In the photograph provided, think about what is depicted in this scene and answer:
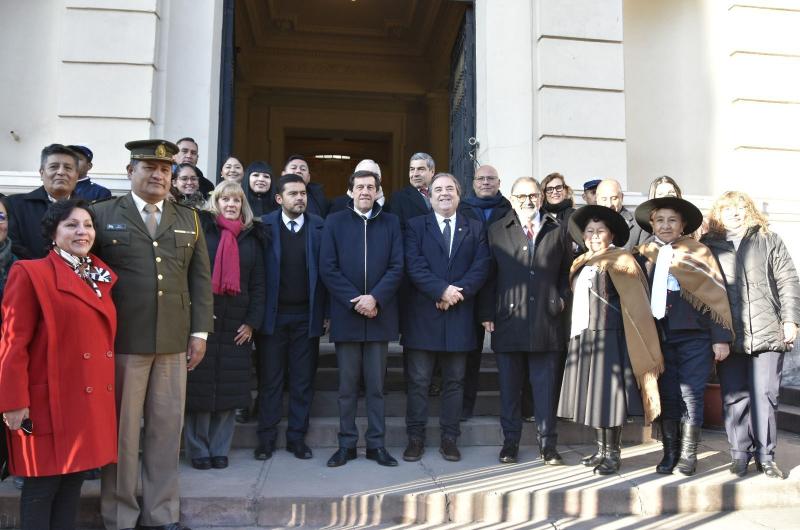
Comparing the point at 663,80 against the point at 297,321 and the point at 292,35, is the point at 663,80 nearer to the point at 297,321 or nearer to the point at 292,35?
the point at 297,321

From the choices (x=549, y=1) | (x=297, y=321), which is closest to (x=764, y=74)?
(x=549, y=1)

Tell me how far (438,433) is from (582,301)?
156 cm

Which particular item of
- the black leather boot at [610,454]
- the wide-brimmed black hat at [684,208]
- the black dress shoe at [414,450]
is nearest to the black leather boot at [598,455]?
the black leather boot at [610,454]

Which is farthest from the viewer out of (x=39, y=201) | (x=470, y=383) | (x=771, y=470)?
(x=470, y=383)

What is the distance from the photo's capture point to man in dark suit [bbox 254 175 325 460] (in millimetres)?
4738

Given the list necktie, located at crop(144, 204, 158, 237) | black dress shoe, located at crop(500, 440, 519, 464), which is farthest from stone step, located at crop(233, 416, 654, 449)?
necktie, located at crop(144, 204, 158, 237)

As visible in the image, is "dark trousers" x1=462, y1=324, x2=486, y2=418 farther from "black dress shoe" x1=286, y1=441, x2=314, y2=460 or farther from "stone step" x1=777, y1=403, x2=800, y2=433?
"stone step" x1=777, y1=403, x2=800, y2=433

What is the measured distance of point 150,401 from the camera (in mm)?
3605

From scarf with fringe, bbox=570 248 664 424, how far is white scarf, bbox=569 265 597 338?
0.09 m

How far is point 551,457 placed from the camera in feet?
15.1

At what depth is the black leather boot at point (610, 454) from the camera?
4395 millimetres

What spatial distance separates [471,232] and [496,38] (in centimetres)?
342

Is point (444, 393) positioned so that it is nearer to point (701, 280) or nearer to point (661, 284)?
point (661, 284)

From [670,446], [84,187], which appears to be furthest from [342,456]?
[84,187]
